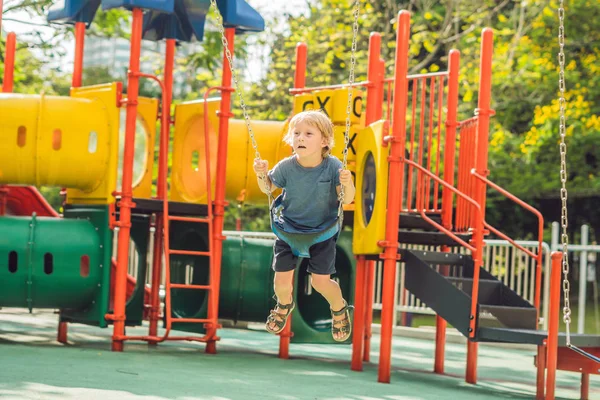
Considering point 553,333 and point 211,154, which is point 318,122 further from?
point 211,154

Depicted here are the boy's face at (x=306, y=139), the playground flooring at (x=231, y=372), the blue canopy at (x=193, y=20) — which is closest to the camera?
the boy's face at (x=306, y=139)

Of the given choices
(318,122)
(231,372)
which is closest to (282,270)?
(318,122)

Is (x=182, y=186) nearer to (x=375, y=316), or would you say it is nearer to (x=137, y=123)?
(x=137, y=123)

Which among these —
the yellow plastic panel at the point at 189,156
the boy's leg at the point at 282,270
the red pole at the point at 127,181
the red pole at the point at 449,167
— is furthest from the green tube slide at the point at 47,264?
the boy's leg at the point at 282,270

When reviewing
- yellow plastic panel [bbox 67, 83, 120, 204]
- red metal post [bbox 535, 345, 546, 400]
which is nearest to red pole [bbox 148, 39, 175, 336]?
yellow plastic panel [bbox 67, 83, 120, 204]

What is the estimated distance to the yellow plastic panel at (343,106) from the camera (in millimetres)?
11188

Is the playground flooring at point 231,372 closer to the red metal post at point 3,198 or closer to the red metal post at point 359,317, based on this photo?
the red metal post at point 359,317

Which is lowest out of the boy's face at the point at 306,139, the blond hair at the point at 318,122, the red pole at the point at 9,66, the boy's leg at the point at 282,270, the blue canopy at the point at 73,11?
the boy's leg at the point at 282,270

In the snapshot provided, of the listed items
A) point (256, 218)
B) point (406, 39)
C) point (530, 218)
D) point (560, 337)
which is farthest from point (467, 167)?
point (530, 218)

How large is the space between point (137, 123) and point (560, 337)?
18.1 ft

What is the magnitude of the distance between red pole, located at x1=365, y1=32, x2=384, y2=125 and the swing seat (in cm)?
438

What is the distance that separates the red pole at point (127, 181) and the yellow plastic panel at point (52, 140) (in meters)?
0.29

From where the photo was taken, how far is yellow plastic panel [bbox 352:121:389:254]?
32.7 ft

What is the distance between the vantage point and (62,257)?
36.8 ft
